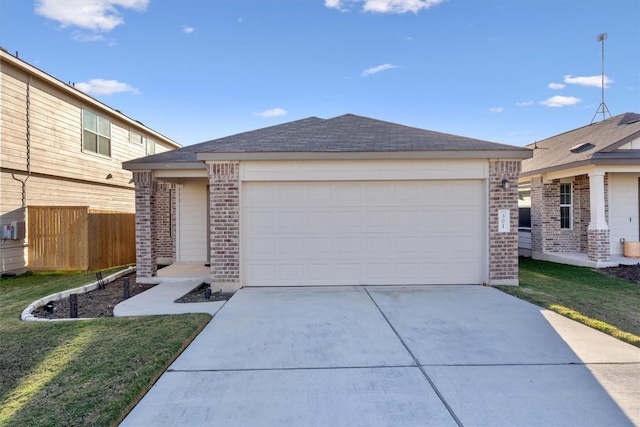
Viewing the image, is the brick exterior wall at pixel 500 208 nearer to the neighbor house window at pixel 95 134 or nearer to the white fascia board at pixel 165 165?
the white fascia board at pixel 165 165

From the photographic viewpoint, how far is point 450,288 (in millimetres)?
7461

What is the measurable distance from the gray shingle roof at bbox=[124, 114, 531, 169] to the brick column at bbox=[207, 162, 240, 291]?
0.38m

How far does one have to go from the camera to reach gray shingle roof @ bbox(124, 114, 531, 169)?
743 centimetres

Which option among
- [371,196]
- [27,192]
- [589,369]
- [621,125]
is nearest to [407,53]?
[621,125]

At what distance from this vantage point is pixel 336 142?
26.0ft

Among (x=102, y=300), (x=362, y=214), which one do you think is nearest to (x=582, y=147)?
(x=362, y=214)

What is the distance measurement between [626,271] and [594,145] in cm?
405

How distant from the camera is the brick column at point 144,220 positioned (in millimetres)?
8844

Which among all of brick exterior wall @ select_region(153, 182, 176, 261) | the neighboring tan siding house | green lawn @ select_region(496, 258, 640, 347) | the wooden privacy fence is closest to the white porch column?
green lawn @ select_region(496, 258, 640, 347)

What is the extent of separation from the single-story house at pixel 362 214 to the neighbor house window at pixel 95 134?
842 cm

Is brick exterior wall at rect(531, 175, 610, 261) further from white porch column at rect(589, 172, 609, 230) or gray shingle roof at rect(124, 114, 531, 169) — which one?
gray shingle roof at rect(124, 114, 531, 169)

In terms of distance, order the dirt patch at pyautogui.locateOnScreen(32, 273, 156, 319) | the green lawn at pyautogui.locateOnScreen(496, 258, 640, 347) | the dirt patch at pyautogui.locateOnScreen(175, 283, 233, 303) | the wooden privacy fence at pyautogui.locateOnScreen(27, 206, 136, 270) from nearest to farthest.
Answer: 1. the green lawn at pyautogui.locateOnScreen(496, 258, 640, 347)
2. the dirt patch at pyautogui.locateOnScreen(32, 273, 156, 319)
3. the dirt patch at pyautogui.locateOnScreen(175, 283, 233, 303)
4. the wooden privacy fence at pyautogui.locateOnScreen(27, 206, 136, 270)

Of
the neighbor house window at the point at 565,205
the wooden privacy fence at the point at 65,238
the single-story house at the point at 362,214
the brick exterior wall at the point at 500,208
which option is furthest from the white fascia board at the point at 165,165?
the neighbor house window at the point at 565,205

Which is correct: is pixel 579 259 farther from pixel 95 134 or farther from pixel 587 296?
pixel 95 134
